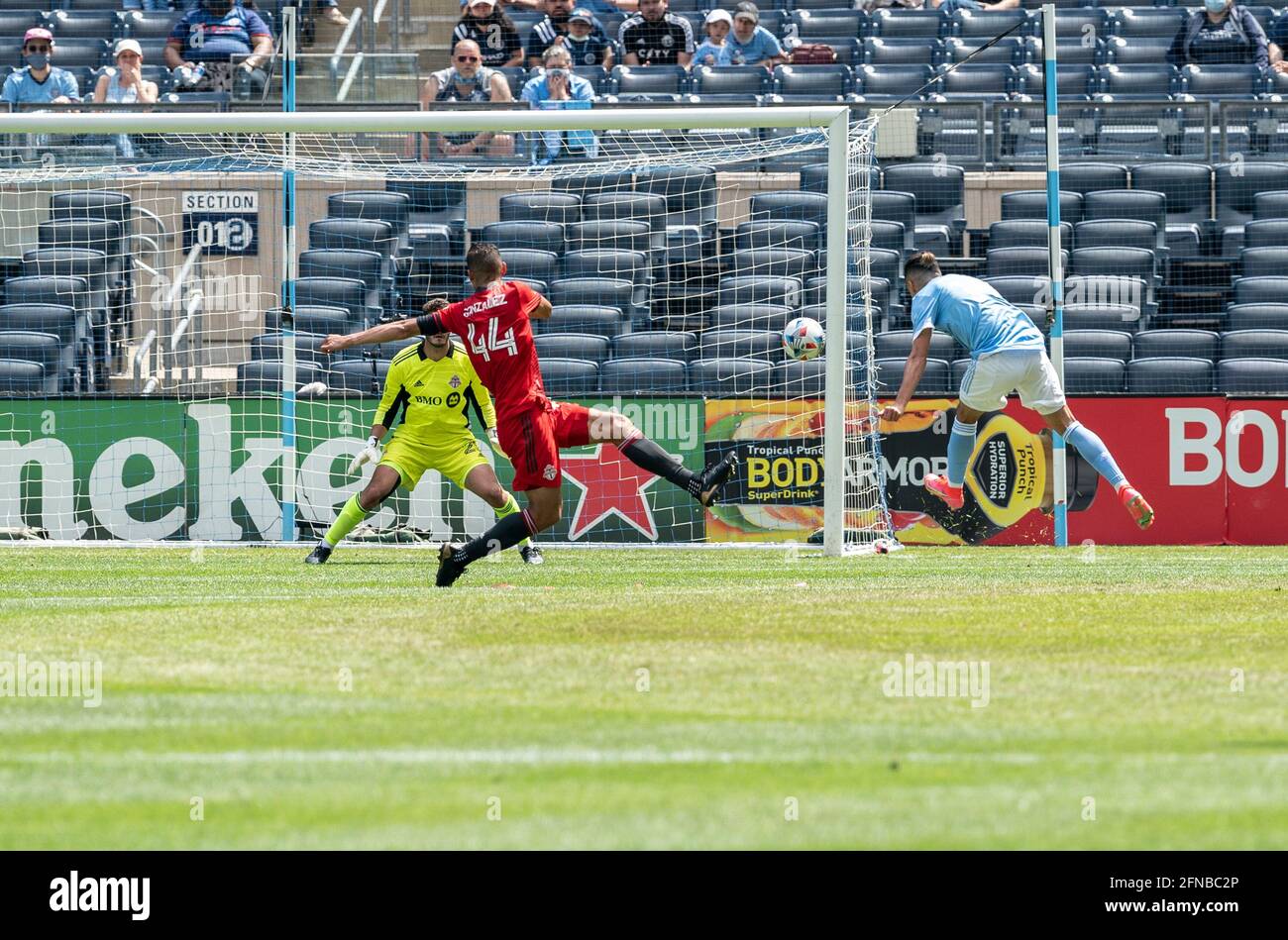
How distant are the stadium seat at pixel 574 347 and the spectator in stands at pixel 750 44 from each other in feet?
18.3

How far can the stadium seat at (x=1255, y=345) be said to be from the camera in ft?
60.7

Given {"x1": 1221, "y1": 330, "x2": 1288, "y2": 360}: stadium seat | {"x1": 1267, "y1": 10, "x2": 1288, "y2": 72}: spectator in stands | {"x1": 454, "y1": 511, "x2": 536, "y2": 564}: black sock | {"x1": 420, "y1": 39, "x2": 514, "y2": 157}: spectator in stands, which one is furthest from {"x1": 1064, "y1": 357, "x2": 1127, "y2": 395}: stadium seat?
{"x1": 454, "y1": 511, "x2": 536, "y2": 564}: black sock

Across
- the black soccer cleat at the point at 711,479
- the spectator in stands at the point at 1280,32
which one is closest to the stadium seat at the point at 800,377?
the black soccer cleat at the point at 711,479

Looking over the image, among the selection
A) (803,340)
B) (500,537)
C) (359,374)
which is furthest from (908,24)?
(500,537)

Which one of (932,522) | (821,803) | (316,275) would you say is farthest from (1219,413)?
(821,803)

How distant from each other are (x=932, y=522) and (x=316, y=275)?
22.9 feet

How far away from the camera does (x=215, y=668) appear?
7336mm

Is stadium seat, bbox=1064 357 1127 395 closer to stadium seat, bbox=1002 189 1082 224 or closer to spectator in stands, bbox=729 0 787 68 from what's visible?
stadium seat, bbox=1002 189 1082 224

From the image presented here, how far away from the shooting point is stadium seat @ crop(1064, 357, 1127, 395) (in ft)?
59.3

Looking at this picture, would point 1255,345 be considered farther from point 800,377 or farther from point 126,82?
point 126,82

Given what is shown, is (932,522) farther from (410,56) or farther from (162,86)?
(162,86)

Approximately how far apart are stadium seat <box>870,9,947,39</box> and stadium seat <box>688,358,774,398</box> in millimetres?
7126

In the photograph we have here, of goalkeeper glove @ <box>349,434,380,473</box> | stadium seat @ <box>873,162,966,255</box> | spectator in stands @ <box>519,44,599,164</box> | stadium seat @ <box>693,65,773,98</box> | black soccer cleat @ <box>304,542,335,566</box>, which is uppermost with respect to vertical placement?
stadium seat @ <box>693,65,773,98</box>

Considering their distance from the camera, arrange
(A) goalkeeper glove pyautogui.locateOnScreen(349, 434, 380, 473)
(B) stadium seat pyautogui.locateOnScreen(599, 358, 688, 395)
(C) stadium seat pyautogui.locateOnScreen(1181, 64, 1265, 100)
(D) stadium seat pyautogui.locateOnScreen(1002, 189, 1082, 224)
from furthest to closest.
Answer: (C) stadium seat pyautogui.locateOnScreen(1181, 64, 1265, 100), (D) stadium seat pyautogui.locateOnScreen(1002, 189, 1082, 224), (B) stadium seat pyautogui.locateOnScreen(599, 358, 688, 395), (A) goalkeeper glove pyautogui.locateOnScreen(349, 434, 380, 473)
